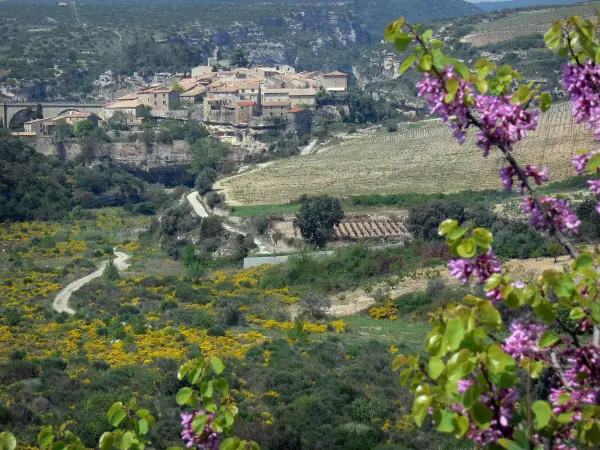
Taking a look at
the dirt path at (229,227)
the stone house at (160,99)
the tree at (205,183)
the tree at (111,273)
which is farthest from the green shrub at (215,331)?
the stone house at (160,99)

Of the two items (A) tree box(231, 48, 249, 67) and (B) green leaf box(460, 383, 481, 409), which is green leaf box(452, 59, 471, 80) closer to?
(B) green leaf box(460, 383, 481, 409)

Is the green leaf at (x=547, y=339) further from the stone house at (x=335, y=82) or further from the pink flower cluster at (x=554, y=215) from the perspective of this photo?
the stone house at (x=335, y=82)

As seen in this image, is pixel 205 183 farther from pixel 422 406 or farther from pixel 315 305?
pixel 422 406

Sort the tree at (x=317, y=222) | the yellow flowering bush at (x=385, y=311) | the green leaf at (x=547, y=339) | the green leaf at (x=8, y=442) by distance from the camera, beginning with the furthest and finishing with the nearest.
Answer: the tree at (x=317, y=222) → the yellow flowering bush at (x=385, y=311) → the green leaf at (x=8, y=442) → the green leaf at (x=547, y=339)

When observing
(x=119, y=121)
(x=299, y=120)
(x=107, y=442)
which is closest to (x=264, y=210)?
(x=299, y=120)

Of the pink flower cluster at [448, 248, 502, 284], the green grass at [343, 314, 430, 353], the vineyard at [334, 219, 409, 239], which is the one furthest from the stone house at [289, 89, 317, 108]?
the pink flower cluster at [448, 248, 502, 284]
